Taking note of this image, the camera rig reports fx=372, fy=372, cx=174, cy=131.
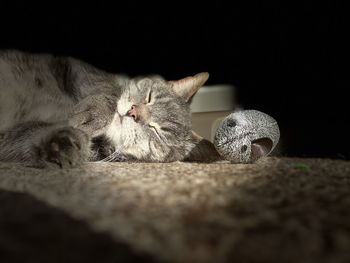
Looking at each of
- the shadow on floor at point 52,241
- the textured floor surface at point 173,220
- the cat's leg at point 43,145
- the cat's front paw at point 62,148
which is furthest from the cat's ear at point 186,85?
the shadow on floor at point 52,241

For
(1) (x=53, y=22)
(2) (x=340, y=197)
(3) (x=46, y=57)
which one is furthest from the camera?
(1) (x=53, y=22)

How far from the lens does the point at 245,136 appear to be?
1737mm

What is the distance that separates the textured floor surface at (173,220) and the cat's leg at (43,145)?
19cm

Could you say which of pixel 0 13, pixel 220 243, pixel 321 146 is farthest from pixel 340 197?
pixel 0 13

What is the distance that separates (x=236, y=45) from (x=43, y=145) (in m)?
1.42

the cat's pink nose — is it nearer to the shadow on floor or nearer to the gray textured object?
the gray textured object

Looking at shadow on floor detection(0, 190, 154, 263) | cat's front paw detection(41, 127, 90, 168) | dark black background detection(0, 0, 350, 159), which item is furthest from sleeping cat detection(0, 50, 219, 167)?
shadow on floor detection(0, 190, 154, 263)

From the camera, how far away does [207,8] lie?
232cm

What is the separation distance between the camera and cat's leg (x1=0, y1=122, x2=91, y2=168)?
1.37m

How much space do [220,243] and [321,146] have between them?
1.70 m

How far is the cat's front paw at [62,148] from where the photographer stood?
136 centimetres

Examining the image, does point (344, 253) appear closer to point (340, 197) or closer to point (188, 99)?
point (340, 197)

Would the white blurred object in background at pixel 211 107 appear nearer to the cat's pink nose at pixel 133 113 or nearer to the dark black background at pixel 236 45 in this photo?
the dark black background at pixel 236 45

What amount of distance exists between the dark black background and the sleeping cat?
1.29 ft
